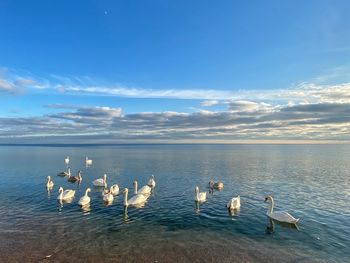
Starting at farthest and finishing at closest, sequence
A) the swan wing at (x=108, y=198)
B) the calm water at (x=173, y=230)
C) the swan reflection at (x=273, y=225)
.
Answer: the swan wing at (x=108, y=198), the swan reflection at (x=273, y=225), the calm water at (x=173, y=230)

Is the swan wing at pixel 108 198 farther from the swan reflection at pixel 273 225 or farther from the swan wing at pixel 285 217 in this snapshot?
the swan wing at pixel 285 217

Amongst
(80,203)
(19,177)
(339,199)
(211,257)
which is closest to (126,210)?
(80,203)

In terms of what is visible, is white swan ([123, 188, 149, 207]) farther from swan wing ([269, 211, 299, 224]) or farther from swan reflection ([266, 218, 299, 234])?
swan wing ([269, 211, 299, 224])

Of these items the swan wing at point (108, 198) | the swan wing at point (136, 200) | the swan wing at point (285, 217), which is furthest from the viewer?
the swan wing at point (108, 198)

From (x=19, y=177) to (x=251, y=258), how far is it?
146ft

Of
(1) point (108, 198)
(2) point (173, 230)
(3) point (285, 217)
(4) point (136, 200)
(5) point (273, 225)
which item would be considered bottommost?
(5) point (273, 225)

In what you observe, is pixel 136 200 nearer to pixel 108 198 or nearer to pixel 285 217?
pixel 108 198

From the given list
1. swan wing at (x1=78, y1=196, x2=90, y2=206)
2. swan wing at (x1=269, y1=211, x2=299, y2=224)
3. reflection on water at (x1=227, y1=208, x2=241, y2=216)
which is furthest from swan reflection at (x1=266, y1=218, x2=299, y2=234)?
swan wing at (x1=78, y1=196, x2=90, y2=206)

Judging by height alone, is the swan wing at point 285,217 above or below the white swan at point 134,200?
below

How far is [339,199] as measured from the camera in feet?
109

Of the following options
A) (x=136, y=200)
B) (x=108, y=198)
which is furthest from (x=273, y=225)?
(x=108, y=198)

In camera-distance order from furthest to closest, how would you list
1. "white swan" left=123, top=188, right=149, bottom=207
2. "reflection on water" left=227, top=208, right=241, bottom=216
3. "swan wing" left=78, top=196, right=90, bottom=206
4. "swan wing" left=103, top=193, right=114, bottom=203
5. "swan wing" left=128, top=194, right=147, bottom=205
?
"swan wing" left=103, top=193, right=114, bottom=203 < "swan wing" left=128, top=194, right=147, bottom=205 < "swan wing" left=78, top=196, right=90, bottom=206 < "white swan" left=123, top=188, right=149, bottom=207 < "reflection on water" left=227, top=208, right=241, bottom=216

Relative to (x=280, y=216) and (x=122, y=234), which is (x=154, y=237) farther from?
(x=280, y=216)

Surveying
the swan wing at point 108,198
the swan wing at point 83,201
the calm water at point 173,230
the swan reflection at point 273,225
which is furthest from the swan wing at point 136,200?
the swan reflection at point 273,225
